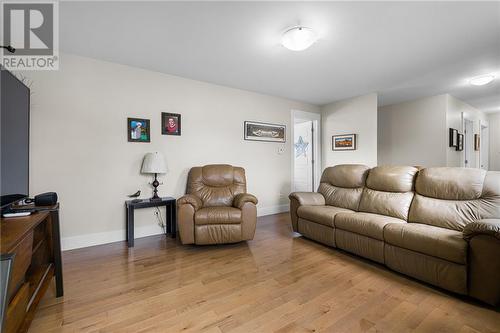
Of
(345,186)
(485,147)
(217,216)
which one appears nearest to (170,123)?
(217,216)

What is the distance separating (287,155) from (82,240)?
3672 mm

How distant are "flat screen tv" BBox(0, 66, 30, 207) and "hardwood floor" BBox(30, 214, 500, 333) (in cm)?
89

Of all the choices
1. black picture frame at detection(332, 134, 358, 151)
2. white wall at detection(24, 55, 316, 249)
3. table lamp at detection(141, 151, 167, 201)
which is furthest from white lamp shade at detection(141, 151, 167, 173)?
black picture frame at detection(332, 134, 358, 151)

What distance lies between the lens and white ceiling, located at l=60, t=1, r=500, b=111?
1.91 meters

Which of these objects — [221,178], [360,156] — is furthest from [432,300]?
[360,156]

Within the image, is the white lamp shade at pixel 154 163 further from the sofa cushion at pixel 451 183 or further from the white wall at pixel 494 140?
the white wall at pixel 494 140

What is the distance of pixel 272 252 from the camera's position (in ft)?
8.53

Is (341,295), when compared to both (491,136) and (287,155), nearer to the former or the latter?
(287,155)

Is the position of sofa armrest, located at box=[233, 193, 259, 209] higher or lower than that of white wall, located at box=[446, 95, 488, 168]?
lower

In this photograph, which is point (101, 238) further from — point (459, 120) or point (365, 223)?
point (459, 120)

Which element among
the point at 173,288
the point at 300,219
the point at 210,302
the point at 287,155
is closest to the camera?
the point at 210,302

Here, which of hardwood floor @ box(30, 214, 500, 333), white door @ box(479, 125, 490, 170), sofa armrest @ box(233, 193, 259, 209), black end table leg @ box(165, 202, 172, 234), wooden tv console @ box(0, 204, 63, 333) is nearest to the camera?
wooden tv console @ box(0, 204, 63, 333)

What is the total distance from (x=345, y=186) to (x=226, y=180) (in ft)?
5.75

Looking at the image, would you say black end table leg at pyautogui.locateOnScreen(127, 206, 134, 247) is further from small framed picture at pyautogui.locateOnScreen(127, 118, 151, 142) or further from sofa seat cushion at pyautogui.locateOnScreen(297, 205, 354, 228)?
sofa seat cushion at pyautogui.locateOnScreen(297, 205, 354, 228)
